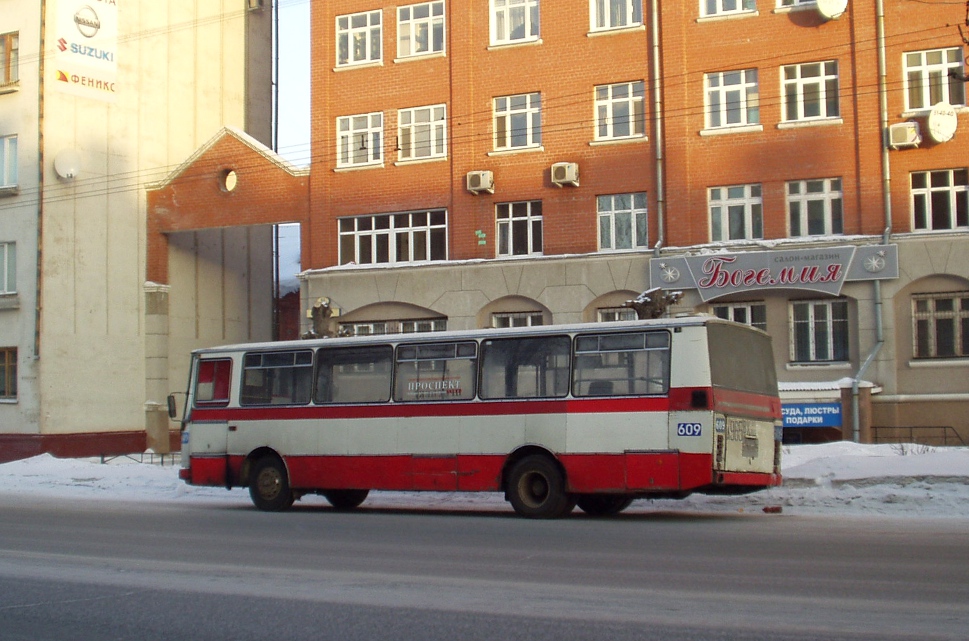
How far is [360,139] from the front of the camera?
34.8 meters

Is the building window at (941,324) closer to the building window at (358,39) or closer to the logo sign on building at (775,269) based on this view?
the logo sign on building at (775,269)

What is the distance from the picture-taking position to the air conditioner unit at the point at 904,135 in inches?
1126

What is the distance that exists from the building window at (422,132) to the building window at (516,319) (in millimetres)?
5142

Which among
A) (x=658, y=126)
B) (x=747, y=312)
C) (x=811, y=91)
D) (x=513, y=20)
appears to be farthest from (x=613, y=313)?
(x=513, y=20)

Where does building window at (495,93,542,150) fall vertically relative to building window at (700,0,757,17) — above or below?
below

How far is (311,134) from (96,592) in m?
27.2

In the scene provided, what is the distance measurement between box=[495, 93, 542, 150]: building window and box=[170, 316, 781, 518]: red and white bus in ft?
50.5

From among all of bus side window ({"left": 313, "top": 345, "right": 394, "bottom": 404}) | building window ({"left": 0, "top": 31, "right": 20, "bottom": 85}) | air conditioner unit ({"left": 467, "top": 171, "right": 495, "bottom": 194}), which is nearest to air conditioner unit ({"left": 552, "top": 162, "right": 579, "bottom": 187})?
air conditioner unit ({"left": 467, "top": 171, "right": 495, "bottom": 194})

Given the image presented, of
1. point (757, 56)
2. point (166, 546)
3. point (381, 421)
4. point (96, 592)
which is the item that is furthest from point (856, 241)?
point (96, 592)

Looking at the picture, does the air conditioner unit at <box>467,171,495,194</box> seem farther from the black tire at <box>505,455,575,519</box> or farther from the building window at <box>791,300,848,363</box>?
the black tire at <box>505,455,575,519</box>

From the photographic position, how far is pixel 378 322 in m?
34.0

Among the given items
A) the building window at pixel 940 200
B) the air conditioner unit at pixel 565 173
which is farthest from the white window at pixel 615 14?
the building window at pixel 940 200

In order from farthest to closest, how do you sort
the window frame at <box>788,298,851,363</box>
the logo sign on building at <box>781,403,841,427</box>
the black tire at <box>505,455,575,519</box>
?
the window frame at <box>788,298,851,363</box>
the logo sign on building at <box>781,403,841,427</box>
the black tire at <box>505,455,575,519</box>

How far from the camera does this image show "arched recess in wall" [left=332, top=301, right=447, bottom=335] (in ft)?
109
